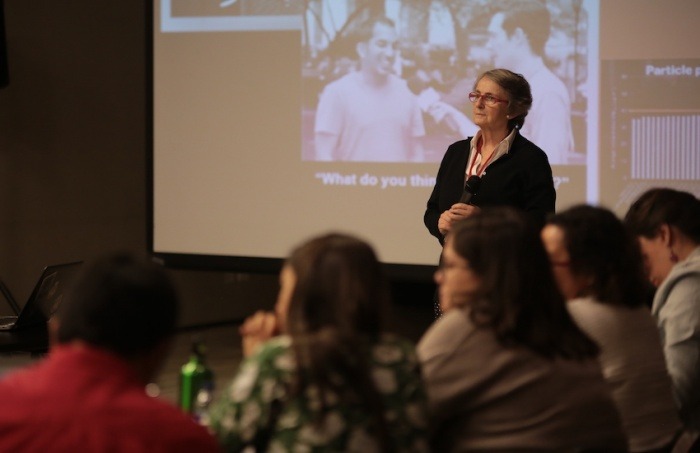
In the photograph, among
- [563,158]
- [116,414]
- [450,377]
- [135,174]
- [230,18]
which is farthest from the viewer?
[135,174]

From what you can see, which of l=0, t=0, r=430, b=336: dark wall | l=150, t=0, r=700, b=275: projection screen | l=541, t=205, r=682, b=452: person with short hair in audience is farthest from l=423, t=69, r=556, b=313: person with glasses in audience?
l=0, t=0, r=430, b=336: dark wall

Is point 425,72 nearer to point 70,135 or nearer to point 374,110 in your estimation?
point 374,110

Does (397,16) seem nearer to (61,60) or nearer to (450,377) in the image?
(61,60)

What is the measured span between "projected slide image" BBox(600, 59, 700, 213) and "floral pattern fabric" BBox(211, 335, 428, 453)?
3.87m

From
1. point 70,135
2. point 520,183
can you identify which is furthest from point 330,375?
point 70,135

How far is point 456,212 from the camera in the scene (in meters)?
3.73

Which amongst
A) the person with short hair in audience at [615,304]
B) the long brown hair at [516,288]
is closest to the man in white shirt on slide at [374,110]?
the person with short hair in audience at [615,304]

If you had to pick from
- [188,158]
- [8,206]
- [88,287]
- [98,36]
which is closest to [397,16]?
[188,158]

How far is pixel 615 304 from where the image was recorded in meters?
2.41

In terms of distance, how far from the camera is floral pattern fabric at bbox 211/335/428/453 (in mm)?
1687

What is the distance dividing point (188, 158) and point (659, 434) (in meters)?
4.33

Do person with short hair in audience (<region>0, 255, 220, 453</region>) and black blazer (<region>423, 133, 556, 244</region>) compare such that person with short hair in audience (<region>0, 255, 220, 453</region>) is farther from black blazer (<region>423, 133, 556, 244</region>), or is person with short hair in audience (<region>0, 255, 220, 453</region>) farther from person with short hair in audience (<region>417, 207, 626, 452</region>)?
black blazer (<region>423, 133, 556, 244</region>)

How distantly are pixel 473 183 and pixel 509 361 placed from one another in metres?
1.92

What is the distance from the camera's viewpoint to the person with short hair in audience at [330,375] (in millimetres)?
1687
